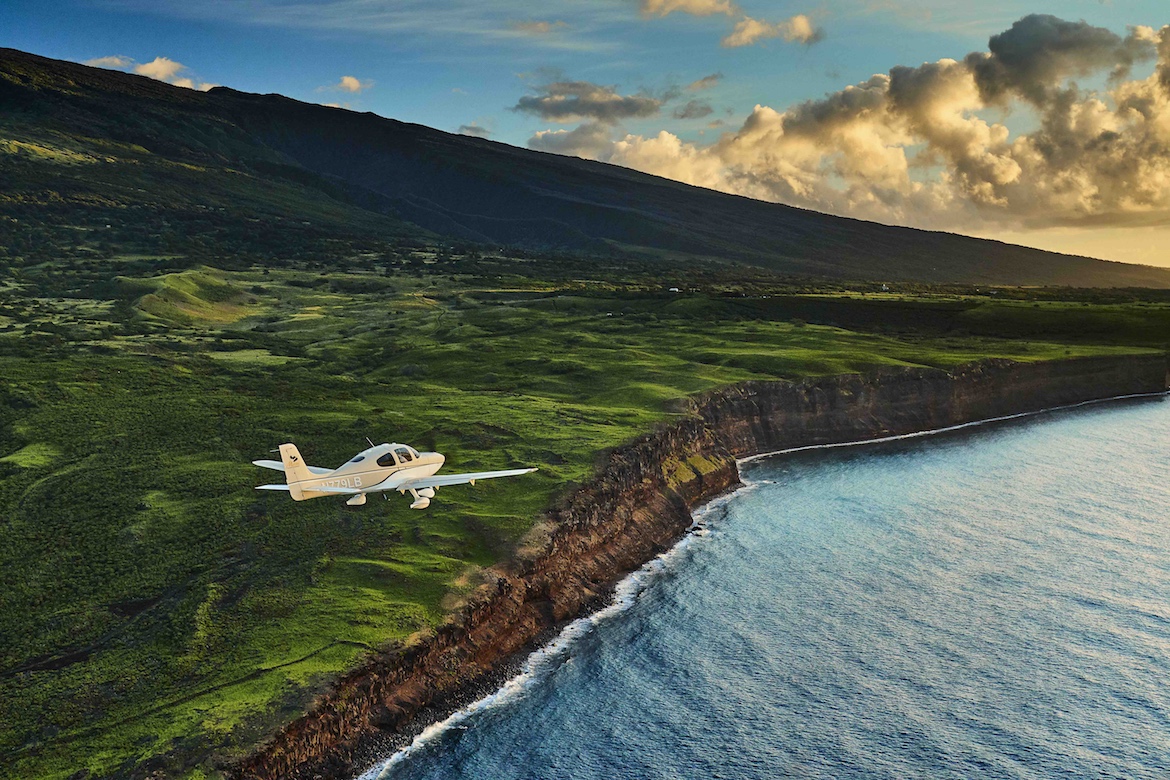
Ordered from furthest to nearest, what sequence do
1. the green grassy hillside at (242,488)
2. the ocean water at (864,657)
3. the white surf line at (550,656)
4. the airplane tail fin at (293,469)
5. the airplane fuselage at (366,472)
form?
the airplane fuselage at (366,472) < the airplane tail fin at (293,469) < the white surf line at (550,656) < the ocean water at (864,657) < the green grassy hillside at (242,488)

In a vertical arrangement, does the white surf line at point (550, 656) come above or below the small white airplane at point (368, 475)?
below

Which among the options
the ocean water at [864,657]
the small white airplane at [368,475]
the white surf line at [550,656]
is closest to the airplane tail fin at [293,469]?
the small white airplane at [368,475]

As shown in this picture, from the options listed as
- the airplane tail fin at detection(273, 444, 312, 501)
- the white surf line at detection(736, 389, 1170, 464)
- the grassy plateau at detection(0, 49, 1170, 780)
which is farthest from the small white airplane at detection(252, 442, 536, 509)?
the white surf line at detection(736, 389, 1170, 464)

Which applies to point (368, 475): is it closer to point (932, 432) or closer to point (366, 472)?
point (366, 472)

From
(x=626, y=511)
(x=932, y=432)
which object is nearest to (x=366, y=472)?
(x=626, y=511)

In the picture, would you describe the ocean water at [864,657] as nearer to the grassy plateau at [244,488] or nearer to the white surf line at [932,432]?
the grassy plateau at [244,488]
